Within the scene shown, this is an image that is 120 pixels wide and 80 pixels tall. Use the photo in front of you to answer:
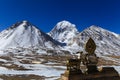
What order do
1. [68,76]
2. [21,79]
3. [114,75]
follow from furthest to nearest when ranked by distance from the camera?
[21,79] → [114,75] → [68,76]

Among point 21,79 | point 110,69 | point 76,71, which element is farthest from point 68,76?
point 21,79

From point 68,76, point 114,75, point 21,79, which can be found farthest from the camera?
point 21,79

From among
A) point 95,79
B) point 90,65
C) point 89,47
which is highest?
point 89,47

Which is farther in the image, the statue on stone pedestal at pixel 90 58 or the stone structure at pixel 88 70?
the statue on stone pedestal at pixel 90 58

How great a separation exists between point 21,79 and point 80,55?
272 feet

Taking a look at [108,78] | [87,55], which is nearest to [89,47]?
[87,55]

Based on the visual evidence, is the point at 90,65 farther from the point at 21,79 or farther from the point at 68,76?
the point at 21,79

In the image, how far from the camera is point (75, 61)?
9.65m

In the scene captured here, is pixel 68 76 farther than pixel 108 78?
No

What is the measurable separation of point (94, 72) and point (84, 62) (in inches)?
27.9

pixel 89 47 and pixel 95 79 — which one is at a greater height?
pixel 89 47

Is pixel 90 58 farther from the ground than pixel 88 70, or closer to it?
farther from the ground

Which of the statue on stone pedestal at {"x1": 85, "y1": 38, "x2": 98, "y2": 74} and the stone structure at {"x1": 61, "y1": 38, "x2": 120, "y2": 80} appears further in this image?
the statue on stone pedestal at {"x1": 85, "y1": 38, "x2": 98, "y2": 74}

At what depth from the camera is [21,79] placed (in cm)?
8969
